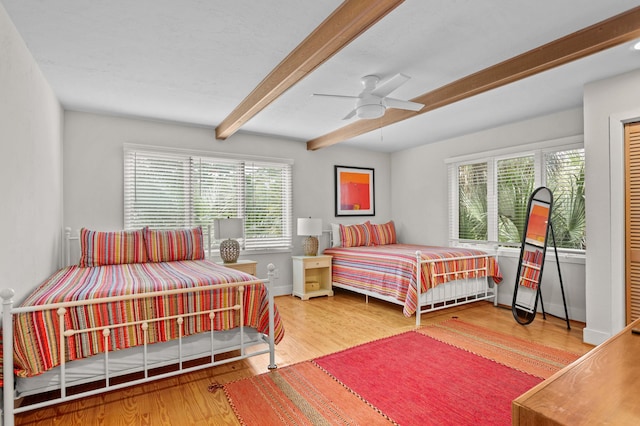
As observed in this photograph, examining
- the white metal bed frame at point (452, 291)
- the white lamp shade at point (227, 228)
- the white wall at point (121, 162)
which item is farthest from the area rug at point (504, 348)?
the white wall at point (121, 162)

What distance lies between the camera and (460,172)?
17.0 ft

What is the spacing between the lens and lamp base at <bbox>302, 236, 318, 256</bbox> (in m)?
5.11

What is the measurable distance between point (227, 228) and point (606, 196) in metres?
3.87

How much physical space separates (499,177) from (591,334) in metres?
2.20

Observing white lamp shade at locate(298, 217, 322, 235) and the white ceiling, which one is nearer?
the white ceiling

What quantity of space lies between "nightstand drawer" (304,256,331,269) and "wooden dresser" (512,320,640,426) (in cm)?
405

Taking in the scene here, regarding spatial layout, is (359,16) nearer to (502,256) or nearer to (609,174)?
(609,174)

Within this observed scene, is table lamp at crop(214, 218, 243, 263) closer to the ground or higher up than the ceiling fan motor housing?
closer to the ground

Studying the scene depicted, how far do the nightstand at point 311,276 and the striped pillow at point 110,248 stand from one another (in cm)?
210

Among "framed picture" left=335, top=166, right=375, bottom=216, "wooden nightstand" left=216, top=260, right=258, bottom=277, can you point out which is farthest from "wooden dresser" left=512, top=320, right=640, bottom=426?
"framed picture" left=335, top=166, right=375, bottom=216

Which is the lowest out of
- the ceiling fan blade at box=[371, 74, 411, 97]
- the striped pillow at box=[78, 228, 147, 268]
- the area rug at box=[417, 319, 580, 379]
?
the area rug at box=[417, 319, 580, 379]

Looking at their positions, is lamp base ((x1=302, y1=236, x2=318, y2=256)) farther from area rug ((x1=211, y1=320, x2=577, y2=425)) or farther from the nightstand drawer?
area rug ((x1=211, y1=320, x2=577, y2=425))

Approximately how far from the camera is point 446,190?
17.4ft

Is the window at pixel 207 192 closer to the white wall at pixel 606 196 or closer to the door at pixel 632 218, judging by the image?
the white wall at pixel 606 196
